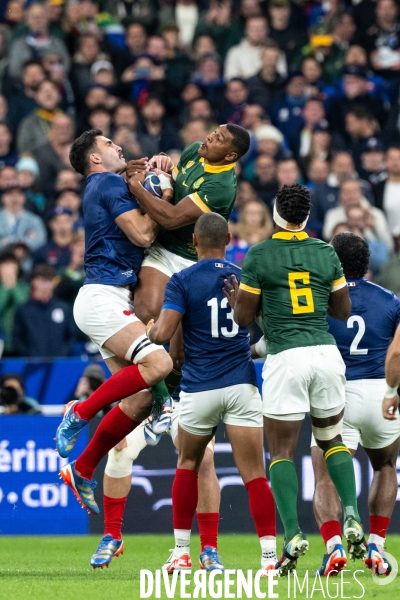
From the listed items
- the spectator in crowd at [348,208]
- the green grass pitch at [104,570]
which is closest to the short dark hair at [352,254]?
the green grass pitch at [104,570]

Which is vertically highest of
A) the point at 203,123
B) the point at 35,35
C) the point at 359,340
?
the point at 35,35

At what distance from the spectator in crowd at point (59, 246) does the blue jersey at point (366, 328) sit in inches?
273

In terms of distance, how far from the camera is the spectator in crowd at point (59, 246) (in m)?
15.3

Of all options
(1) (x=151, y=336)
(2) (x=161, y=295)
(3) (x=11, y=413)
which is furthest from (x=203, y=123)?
(1) (x=151, y=336)

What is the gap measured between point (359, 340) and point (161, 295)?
4.81 ft

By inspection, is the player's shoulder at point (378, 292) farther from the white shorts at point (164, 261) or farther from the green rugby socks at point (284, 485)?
the green rugby socks at point (284, 485)

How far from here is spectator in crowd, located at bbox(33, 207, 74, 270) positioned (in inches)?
601

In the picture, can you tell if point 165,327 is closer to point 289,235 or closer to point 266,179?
point 289,235

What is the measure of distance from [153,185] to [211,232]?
977 mm

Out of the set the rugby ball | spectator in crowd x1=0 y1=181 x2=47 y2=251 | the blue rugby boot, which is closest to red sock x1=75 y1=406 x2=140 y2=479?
the blue rugby boot

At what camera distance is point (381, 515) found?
8812 mm

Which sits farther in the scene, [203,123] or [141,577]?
[203,123]

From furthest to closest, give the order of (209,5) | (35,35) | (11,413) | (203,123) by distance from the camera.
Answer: (209,5) < (35,35) < (203,123) < (11,413)

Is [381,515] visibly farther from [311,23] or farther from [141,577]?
[311,23]
